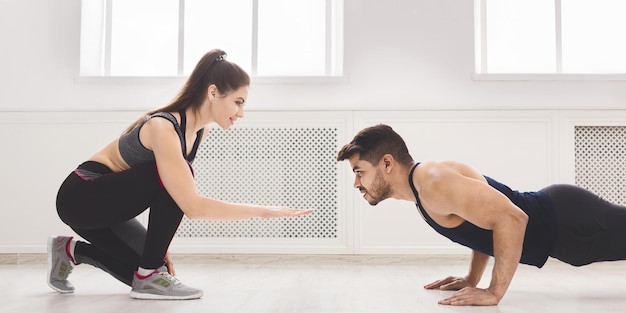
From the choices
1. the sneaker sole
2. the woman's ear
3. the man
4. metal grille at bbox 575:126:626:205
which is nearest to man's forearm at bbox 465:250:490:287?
the man

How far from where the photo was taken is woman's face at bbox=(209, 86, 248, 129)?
220cm

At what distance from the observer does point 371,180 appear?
7.04 ft

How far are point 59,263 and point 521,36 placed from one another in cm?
344

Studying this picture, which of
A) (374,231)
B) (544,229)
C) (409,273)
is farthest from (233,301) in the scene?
(374,231)

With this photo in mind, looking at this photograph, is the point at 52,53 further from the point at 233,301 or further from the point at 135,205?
the point at 233,301

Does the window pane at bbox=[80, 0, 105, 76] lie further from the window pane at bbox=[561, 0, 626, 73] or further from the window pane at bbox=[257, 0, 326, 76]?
the window pane at bbox=[561, 0, 626, 73]

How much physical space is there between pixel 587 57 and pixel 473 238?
2874 mm

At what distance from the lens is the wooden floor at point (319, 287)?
1.93 metres

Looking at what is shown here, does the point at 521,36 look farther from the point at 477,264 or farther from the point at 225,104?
the point at 225,104

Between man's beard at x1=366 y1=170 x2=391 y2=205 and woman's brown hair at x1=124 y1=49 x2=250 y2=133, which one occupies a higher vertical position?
woman's brown hair at x1=124 y1=49 x2=250 y2=133

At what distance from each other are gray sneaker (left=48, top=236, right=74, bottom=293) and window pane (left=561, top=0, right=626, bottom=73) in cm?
355

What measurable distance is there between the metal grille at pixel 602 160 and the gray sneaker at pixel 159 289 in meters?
2.75

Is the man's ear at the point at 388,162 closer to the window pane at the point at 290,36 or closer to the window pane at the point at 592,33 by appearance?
the window pane at the point at 290,36

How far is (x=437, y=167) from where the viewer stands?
202 centimetres
